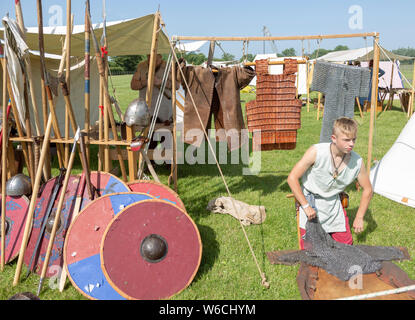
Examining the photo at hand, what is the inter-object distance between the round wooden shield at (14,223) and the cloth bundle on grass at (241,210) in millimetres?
2146

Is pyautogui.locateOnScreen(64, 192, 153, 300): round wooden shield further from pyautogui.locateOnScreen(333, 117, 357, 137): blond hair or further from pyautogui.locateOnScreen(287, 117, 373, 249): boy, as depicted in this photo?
pyautogui.locateOnScreen(333, 117, 357, 137): blond hair

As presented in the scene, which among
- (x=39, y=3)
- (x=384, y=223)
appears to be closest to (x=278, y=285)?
(x=384, y=223)

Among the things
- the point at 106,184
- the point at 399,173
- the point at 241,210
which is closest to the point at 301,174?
the point at 241,210

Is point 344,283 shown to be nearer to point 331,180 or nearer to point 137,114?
point 331,180

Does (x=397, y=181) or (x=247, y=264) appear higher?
(x=397, y=181)

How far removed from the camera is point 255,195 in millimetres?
5043

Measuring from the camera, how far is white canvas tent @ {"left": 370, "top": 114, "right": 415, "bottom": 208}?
184 inches

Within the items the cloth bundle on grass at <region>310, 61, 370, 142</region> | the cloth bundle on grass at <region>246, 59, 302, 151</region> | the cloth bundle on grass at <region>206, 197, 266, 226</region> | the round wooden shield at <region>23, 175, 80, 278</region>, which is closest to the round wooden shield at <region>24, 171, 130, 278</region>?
the round wooden shield at <region>23, 175, 80, 278</region>

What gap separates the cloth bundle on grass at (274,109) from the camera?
13.9 feet

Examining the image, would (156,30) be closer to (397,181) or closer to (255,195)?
(255,195)

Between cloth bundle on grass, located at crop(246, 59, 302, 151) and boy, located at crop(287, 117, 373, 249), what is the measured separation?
3.72 ft

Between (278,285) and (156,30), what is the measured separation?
287cm

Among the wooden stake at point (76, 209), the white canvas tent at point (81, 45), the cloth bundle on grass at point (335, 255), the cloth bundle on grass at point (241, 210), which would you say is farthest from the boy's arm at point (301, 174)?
the white canvas tent at point (81, 45)

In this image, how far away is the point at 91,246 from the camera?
2.79 meters
